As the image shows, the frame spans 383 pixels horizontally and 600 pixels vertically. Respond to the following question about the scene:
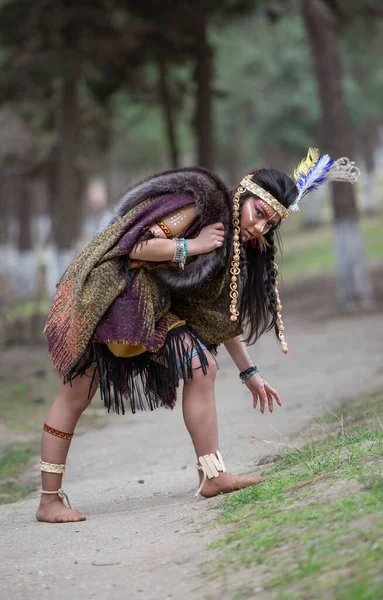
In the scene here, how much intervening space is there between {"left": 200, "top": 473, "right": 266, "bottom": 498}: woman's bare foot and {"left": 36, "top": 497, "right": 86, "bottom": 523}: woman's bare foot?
0.65m

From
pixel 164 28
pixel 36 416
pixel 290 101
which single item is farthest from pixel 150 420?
pixel 290 101

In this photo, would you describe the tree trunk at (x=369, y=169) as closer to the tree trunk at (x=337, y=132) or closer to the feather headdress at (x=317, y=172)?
the tree trunk at (x=337, y=132)

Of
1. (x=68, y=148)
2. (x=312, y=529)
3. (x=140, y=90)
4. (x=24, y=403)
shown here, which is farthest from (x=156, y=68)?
(x=312, y=529)

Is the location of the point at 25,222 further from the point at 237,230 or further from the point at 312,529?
the point at 312,529

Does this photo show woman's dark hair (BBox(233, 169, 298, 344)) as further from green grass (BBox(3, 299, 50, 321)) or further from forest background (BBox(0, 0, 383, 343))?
green grass (BBox(3, 299, 50, 321))

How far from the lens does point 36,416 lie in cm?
1009

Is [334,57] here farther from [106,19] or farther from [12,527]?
[12,527]

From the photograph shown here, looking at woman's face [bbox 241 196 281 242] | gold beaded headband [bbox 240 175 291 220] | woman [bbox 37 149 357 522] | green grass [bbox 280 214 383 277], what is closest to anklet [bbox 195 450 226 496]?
woman [bbox 37 149 357 522]

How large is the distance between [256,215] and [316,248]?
2733 cm

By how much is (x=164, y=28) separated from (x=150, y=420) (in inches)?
461

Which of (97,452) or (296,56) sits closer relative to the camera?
(97,452)

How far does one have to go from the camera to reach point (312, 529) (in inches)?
148

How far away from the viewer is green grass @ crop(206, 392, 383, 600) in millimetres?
3264

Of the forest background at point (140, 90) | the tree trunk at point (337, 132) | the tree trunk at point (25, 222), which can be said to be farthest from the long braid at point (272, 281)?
the tree trunk at point (25, 222)
